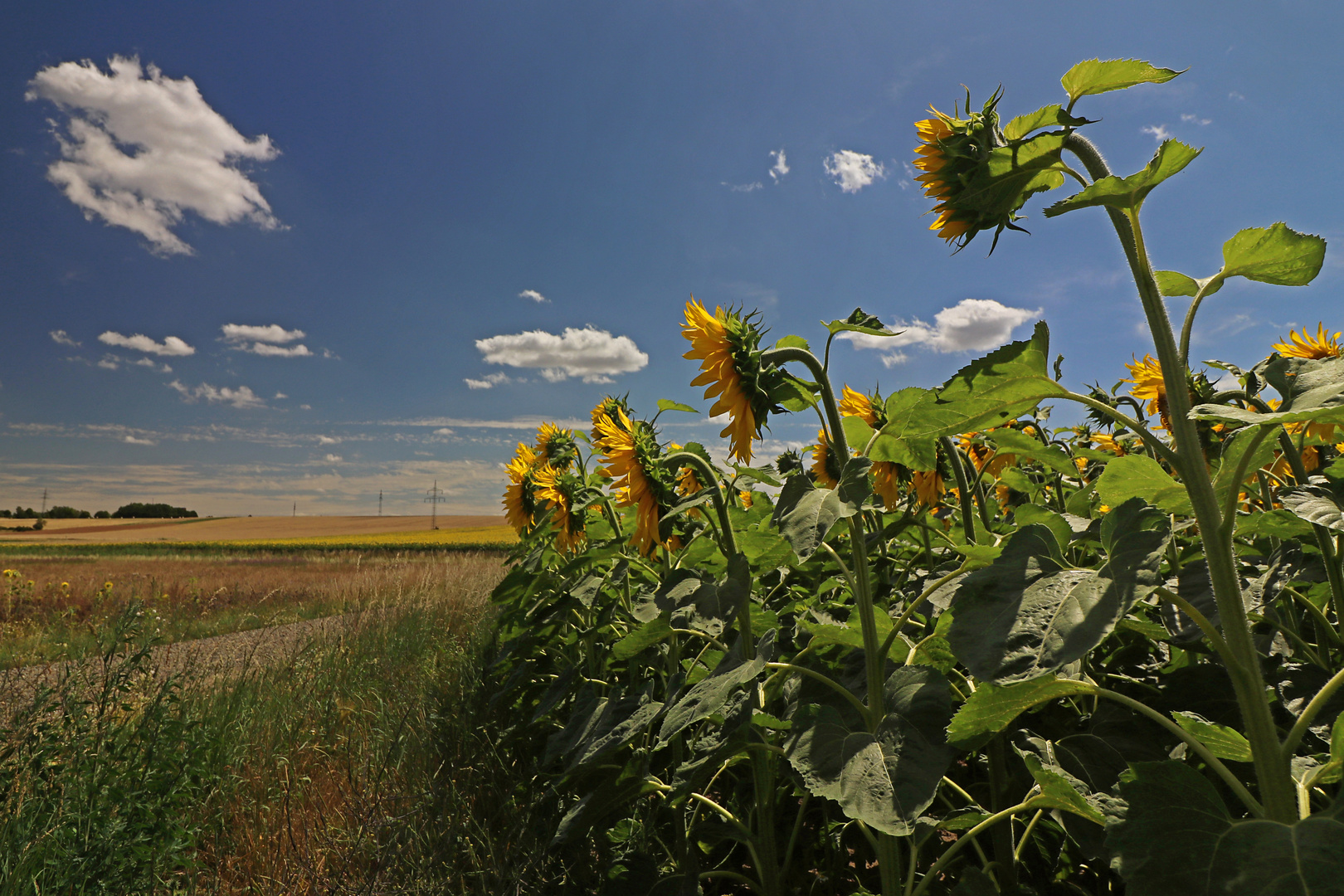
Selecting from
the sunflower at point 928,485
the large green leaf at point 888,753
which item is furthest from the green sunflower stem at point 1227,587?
the sunflower at point 928,485

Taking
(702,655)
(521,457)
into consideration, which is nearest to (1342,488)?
(702,655)

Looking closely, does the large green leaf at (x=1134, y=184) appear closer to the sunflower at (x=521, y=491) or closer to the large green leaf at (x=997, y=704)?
the large green leaf at (x=997, y=704)

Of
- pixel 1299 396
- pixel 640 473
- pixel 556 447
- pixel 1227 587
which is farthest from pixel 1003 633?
pixel 556 447

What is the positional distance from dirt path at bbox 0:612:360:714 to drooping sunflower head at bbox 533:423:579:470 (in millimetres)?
2700

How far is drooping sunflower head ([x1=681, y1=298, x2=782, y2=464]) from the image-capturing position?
139 cm

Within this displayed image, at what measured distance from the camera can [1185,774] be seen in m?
0.78

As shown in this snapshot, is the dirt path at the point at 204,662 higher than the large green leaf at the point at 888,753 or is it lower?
lower

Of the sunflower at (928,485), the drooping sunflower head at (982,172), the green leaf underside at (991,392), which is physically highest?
the drooping sunflower head at (982,172)

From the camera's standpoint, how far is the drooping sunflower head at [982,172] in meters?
0.97

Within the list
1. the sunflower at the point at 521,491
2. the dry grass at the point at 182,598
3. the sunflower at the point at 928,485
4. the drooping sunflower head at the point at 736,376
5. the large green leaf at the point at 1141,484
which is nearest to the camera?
the large green leaf at the point at 1141,484

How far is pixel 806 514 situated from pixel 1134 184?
24.5 inches

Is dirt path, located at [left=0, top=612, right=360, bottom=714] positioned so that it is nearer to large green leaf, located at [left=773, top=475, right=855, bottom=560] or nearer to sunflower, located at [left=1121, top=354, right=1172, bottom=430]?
large green leaf, located at [left=773, top=475, right=855, bottom=560]

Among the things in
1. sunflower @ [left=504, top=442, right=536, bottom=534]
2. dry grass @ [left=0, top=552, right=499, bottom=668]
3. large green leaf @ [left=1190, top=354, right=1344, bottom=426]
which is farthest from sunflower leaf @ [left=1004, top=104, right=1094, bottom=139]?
dry grass @ [left=0, top=552, right=499, bottom=668]

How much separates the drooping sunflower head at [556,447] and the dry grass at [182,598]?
404cm
